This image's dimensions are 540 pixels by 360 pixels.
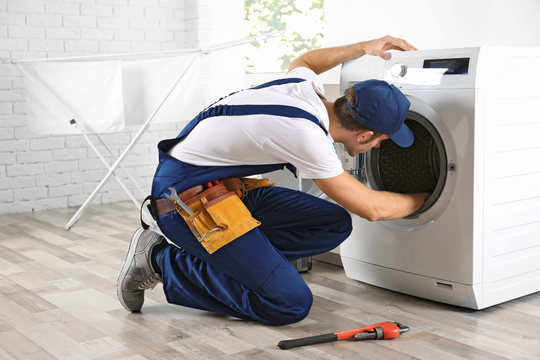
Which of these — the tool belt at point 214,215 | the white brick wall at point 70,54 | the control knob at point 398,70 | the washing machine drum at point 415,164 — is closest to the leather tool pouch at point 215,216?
the tool belt at point 214,215

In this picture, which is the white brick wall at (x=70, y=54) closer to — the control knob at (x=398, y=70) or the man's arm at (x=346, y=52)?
the man's arm at (x=346, y=52)

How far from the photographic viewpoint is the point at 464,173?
1.85 meters

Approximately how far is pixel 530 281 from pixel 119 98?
2159mm

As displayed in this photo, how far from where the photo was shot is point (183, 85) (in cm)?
326

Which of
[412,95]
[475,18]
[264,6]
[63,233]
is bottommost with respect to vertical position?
[63,233]

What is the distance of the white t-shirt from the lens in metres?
1.68

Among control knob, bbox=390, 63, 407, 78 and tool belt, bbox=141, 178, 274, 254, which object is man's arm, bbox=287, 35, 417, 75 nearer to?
control knob, bbox=390, 63, 407, 78

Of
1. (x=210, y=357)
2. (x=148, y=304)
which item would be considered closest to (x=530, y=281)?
(x=210, y=357)

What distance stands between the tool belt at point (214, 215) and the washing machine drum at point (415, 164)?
549 millimetres

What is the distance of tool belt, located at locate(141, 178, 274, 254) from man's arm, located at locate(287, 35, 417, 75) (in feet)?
1.95

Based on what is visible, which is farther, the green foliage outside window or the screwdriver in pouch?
the green foliage outside window

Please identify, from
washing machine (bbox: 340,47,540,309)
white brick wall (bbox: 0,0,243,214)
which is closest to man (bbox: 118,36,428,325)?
washing machine (bbox: 340,47,540,309)

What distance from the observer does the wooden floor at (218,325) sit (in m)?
1.67

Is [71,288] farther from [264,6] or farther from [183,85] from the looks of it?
[264,6]
